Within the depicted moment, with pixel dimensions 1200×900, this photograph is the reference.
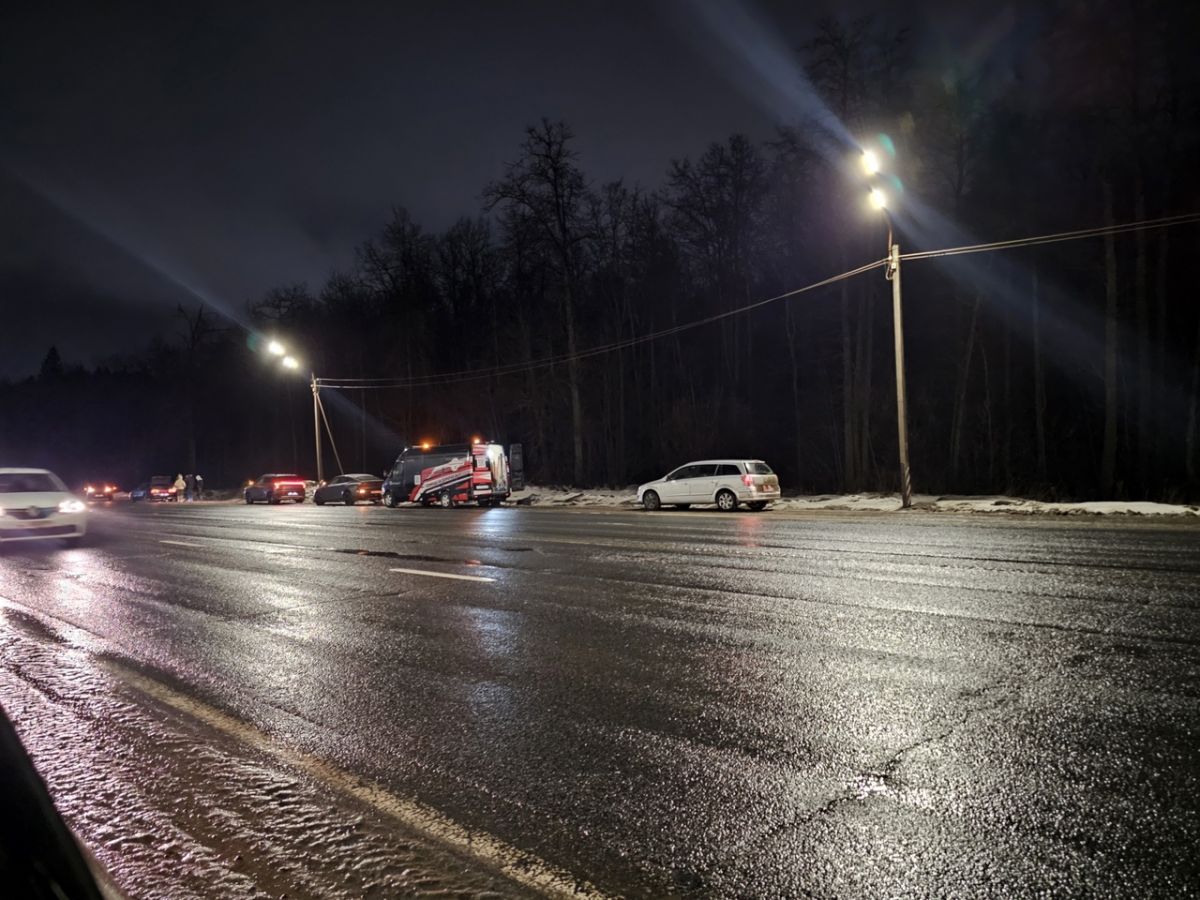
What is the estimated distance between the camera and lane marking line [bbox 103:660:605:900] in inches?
116

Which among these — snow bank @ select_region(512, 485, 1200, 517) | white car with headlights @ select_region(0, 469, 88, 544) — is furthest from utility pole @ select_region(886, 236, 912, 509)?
white car with headlights @ select_region(0, 469, 88, 544)

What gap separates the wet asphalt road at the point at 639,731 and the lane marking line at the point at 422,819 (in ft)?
0.06

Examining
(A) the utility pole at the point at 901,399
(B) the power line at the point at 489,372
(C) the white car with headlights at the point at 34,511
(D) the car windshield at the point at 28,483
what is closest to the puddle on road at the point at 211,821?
(C) the white car with headlights at the point at 34,511

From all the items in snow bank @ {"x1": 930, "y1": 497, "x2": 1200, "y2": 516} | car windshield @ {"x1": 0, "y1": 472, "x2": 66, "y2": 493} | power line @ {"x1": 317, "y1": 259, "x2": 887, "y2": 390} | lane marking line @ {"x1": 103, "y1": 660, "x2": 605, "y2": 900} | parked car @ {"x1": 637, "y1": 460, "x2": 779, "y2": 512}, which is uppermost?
power line @ {"x1": 317, "y1": 259, "x2": 887, "y2": 390}

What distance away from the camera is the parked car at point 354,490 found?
127 feet

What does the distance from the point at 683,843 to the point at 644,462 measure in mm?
39560

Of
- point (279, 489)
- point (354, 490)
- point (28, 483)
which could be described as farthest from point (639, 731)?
point (279, 489)

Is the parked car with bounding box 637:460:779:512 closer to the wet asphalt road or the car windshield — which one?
the wet asphalt road

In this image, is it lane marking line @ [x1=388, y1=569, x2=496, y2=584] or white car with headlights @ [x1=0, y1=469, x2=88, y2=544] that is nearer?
lane marking line @ [x1=388, y1=569, x2=496, y2=584]

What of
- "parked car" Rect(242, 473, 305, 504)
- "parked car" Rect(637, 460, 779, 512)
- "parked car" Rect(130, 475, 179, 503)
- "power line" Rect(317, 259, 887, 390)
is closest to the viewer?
"parked car" Rect(637, 460, 779, 512)

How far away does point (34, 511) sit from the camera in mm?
16344

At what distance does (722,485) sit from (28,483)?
715 inches

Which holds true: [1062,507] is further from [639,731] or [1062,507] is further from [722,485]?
[639,731]

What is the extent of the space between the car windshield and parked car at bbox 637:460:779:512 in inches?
661
